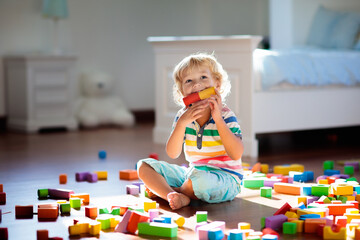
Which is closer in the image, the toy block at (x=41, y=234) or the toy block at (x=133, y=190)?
the toy block at (x=41, y=234)

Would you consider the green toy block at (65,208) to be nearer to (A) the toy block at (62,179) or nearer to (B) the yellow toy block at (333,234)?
(A) the toy block at (62,179)

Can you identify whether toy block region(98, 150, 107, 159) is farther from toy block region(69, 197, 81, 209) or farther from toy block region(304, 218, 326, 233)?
toy block region(304, 218, 326, 233)

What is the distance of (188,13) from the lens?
6703mm

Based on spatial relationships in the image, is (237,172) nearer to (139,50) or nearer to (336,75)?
(336,75)

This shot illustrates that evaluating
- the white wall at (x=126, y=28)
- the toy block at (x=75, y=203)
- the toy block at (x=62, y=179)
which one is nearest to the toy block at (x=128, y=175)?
the toy block at (x=62, y=179)

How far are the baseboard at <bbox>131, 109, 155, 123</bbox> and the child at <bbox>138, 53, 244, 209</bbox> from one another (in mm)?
3911

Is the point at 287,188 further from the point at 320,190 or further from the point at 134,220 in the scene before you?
the point at 134,220

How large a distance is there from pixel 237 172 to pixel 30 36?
3.86 metres

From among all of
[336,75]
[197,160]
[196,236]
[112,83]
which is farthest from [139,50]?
[196,236]

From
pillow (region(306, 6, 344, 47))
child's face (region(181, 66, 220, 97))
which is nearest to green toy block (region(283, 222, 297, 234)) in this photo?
child's face (region(181, 66, 220, 97))

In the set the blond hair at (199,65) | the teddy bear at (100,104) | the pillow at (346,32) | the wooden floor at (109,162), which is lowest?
the wooden floor at (109,162)

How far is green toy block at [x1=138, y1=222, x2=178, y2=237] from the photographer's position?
70.6 inches

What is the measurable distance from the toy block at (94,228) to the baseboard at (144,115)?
443 cm

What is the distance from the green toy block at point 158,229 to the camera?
5.88ft
